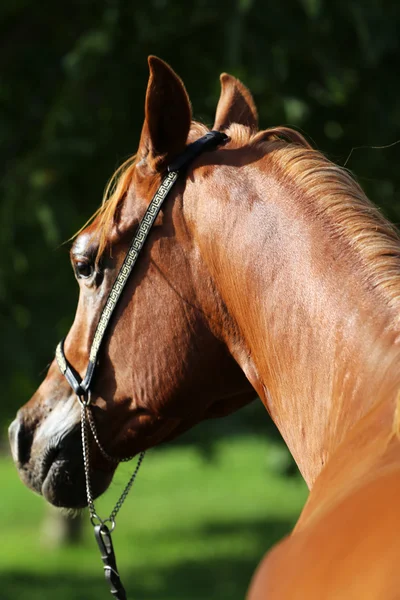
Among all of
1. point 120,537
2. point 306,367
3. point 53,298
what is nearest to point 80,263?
point 306,367

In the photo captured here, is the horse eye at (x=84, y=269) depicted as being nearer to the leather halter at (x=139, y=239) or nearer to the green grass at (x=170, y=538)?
the leather halter at (x=139, y=239)

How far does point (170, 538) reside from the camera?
39.3 feet

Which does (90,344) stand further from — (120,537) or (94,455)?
(120,537)

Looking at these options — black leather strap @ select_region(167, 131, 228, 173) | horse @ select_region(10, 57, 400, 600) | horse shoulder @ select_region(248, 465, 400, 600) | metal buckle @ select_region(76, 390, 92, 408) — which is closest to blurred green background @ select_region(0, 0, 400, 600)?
horse @ select_region(10, 57, 400, 600)

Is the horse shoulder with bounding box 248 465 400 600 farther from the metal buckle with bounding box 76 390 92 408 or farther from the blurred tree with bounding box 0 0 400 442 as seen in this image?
the blurred tree with bounding box 0 0 400 442

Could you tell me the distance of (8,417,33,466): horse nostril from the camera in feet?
9.14

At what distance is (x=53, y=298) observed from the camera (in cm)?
592

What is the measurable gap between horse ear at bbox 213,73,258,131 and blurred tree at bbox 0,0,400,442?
2.17m

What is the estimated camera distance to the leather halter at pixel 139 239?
2385 mm

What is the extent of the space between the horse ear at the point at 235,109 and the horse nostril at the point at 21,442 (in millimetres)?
1095

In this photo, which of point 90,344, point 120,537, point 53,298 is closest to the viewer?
point 90,344

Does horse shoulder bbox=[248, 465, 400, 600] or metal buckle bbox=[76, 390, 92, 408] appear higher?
horse shoulder bbox=[248, 465, 400, 600]

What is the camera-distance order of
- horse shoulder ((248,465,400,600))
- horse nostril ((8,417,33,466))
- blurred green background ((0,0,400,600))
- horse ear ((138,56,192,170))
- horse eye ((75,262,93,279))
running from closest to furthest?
horse shoulder ((248,465,400,600)), horse ear ((138,56,192,170)), horse eye ((75,262,93,279)), horse nostril ((8,417,33,466)), blurred green background ((0,0,400,600))

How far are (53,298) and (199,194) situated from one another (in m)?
3.73
